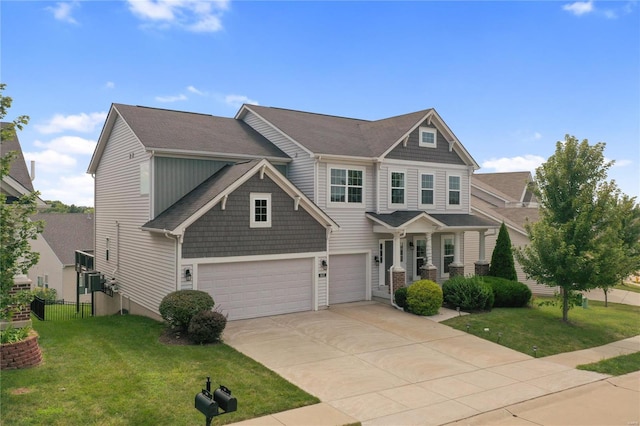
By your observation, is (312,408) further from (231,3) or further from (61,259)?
(61,259)

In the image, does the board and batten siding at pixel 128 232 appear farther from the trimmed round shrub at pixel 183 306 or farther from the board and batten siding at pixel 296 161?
the board and batten siding at pixel 296 161

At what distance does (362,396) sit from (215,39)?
13512 mm

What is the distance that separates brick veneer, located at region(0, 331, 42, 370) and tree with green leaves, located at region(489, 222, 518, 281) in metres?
18.8

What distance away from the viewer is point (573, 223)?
17.9 m

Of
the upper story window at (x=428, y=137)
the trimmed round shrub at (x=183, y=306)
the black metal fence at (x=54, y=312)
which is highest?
the upper story window at (x=428, y=137)

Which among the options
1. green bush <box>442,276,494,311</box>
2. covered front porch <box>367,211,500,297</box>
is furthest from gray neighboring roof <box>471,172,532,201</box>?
green bush <box>442,276,494,311</box>

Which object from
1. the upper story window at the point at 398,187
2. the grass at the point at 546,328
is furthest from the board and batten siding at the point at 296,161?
the grass at the point at 546,328

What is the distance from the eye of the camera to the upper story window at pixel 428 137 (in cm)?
2214

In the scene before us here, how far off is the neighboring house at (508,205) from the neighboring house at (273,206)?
540cm

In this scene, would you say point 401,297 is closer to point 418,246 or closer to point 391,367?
point 418,246

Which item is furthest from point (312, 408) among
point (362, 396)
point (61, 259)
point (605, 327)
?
point (61, 259)

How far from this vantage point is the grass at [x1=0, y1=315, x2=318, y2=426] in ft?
27.4

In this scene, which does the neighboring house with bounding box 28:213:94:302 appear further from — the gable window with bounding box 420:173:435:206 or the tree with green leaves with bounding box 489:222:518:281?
the tree with green leaves with bounding box 489:222:518:281

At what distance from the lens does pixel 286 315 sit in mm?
17172
